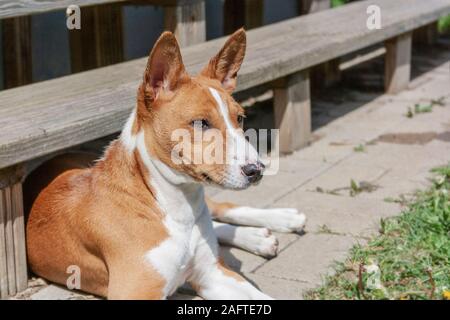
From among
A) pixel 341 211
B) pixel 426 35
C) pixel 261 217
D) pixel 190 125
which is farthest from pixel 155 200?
pixel 426 35

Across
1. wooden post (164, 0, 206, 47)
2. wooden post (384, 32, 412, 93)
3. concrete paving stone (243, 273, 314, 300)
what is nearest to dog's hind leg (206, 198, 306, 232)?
concrete paving stone (243, 273, 314, 300)

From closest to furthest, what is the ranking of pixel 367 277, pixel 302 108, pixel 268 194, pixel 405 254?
pixel 367 277 → pixel 405 254 → pixel 268 194 → pixel 302 108

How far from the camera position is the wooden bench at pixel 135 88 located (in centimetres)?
419

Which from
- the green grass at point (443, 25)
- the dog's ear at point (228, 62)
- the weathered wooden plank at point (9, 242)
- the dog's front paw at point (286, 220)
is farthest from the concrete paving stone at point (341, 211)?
the green grass at point (443, 25)

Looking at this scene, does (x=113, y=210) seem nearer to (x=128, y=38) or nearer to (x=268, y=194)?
(x=268, y=194)

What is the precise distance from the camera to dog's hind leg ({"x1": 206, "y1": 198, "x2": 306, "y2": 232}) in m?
4.95

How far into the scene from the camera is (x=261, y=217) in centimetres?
502

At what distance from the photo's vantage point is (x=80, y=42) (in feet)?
23.2

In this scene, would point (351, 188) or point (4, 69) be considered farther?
point (4, 69)

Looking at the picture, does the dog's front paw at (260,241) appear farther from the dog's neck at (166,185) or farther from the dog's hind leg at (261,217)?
the dog's neck at (166,185)

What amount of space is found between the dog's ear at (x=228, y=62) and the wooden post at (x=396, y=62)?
168 inches

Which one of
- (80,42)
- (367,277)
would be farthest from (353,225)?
(80,42)
